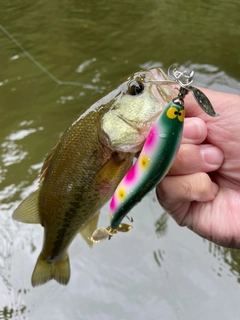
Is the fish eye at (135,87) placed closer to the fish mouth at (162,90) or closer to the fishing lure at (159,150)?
the fish mouth at (162,90)

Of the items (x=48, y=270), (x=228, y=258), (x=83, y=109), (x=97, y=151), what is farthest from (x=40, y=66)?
(x=97, y=151)

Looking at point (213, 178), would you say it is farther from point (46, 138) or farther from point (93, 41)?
point (93, 41)

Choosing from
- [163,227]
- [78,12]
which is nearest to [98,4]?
[78,12]

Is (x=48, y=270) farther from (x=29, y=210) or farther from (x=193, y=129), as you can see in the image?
(x=193, y=129)

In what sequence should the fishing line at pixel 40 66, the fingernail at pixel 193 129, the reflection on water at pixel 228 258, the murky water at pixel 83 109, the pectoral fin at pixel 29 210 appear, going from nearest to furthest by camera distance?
the fingernail at pixel 193 129, the pectoral fin at pixel 29 210, the murky water at pixel 83 109, the reflection on water at pixel 228 258, the fishing line at pixel 40 66

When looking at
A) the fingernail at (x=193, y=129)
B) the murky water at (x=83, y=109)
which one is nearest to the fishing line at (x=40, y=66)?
the murky water at (x=83, y=109)

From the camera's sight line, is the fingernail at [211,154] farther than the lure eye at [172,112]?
Yes
